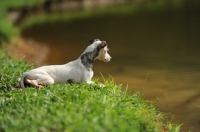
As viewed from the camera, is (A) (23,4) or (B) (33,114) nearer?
(B) (33,114)

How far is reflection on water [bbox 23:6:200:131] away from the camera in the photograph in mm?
9352

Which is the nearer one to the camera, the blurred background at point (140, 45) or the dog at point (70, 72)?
the dog at point (70, 72)

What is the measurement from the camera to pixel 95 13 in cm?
3131

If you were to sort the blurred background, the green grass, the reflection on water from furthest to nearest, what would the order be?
1. the blurred background
2. the reflection on water
3. the green grass

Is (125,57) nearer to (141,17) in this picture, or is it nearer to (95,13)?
(141,17)

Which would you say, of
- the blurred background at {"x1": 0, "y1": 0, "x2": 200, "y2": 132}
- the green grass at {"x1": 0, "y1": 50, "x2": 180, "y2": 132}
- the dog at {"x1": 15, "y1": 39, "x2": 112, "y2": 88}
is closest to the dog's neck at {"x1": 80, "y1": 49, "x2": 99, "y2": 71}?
the dog at {"x1": 15, "y1": 39, "x2": 112, "y2": 88}

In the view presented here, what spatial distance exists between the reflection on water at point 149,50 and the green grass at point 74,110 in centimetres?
133

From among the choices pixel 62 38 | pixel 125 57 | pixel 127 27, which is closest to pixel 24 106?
pixel 125 57

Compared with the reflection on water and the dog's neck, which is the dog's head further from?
the reflection on water

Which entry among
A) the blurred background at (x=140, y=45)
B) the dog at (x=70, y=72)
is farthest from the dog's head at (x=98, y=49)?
the blurred background at (x=140, y=45)

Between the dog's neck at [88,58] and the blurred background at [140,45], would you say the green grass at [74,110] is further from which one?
the blurred background at [140,45]

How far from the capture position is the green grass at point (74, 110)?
211 inches

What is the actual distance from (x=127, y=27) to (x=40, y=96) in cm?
1644

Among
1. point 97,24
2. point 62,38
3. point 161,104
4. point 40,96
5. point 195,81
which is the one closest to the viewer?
point 40,96
